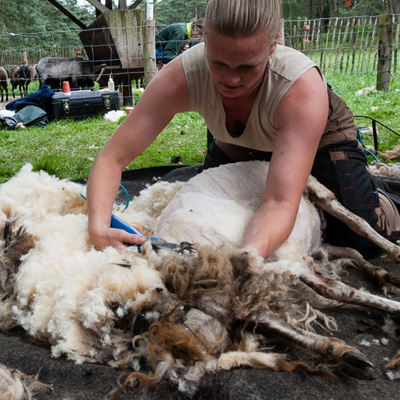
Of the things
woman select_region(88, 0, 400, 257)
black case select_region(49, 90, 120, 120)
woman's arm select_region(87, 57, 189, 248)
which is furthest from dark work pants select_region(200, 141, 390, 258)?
black case select_region(49, 90, 120, 120)

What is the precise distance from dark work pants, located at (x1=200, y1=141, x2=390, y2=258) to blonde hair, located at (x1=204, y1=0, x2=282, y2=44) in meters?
0.97

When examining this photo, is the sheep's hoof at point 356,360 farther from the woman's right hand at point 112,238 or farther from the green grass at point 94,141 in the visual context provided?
the green grass at point 94,141

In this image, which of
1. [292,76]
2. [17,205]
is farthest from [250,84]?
[17,205]

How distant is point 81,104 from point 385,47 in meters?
5.30

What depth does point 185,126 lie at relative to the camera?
6910 millimetres

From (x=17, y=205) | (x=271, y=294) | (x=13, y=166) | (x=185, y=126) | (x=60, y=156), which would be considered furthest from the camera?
(x=185, y=126)

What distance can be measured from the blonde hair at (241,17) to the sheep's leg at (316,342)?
3.54 feet

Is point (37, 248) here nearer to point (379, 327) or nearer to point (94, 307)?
point (94, 307)

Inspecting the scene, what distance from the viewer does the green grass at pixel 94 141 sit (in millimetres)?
4789

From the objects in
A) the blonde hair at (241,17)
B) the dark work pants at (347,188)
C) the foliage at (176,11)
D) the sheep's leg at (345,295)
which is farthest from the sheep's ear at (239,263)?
the foliage at (176,11)

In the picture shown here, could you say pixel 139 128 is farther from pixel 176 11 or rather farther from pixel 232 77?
pixel 176 11

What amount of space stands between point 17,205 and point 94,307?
93 cm

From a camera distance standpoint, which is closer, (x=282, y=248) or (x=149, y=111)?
(x=282, y=248)

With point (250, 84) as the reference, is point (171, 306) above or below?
below
